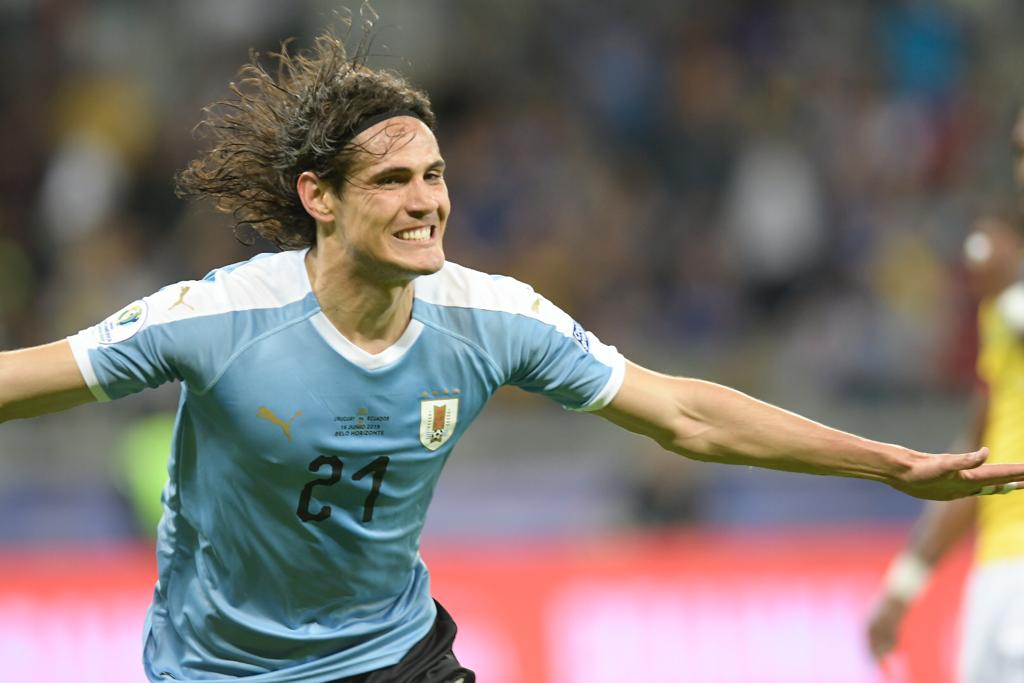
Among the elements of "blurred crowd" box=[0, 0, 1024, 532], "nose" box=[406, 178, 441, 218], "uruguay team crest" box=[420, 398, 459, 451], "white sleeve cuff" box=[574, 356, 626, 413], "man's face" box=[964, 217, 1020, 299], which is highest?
"blurred crowd" box=[0, 0, 1024, 532]

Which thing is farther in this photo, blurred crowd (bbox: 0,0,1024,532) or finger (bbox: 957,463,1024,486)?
blurred crowd (bbox: 0,0,1024,532)

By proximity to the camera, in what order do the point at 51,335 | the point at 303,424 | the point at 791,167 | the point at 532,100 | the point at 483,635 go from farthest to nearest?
the point at 532,100
the point at 791,167
the point at 51,335
the point at 483,635
the point at 303,424

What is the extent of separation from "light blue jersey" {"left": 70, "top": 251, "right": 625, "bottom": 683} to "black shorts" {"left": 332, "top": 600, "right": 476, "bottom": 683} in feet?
0.10

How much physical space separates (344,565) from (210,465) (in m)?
0.44

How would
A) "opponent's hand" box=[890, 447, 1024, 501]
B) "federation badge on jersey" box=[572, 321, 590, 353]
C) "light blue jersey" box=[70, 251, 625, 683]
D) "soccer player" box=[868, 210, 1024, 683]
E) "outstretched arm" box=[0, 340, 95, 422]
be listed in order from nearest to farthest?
"outstretched arm" box=[0, 340, 95, 422]
"light blue jersey" box=[70, 251, 625, 683]
"opponent's hand" box=[890, 447, 1024, 501]
"federation badge on jersey" box=[572, 321, 590, 353]
"soccer player" box=[868, 210, 1024, 683]

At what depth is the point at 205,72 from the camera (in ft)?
42.3

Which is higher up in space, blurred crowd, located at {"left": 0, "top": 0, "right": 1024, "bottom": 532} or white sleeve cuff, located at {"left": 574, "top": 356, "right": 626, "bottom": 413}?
blurred crowd, located at {"left": 0, "top": 0, "right": 1024, "bottom": 532}

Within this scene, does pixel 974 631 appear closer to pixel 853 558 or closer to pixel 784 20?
pixel 853 558

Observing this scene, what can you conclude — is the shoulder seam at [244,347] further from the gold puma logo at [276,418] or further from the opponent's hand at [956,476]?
the opponent's hand at [956,476]

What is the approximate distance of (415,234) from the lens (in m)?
4.24

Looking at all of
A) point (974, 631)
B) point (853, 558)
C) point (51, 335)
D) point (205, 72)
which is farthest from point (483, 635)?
point (205, 72)

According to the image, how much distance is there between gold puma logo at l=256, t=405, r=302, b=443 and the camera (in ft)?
13.7

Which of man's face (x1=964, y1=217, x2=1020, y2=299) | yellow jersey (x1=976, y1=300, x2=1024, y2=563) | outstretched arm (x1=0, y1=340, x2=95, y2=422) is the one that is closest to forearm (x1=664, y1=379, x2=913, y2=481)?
yellow jersey (x1=976, y1=300, x2=1024, y2=563)

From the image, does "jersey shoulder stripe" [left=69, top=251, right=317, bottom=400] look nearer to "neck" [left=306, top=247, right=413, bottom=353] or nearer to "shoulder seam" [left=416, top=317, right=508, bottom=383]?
"neck" [left=306, top=247, right=413, bottom=353]
